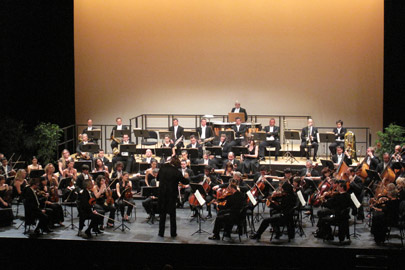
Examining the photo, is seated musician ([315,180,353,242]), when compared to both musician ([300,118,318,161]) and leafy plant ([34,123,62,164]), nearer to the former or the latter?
musician ([300,118,318,161])

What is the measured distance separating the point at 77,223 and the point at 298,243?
4347mm

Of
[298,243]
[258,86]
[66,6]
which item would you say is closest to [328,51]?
[258,86]

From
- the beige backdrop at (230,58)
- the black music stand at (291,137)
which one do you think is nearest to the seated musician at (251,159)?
the black music stand at (291,137)

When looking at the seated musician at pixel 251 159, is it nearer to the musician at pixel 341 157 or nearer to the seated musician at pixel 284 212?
the musician at pixel 341 157

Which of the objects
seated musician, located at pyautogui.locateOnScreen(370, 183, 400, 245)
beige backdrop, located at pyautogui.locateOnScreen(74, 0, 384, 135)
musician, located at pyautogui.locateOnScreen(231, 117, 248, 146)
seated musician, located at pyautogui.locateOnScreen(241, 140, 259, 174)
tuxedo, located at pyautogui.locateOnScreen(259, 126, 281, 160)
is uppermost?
beige backdrop, located at pyautogui.locateOnScreen(74, 0, 384, 135)

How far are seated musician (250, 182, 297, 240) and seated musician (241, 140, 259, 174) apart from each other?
12.2 feet

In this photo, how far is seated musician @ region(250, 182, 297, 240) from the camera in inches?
429

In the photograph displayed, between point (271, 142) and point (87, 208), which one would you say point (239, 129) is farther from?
point (87, 208)

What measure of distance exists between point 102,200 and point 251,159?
440cm

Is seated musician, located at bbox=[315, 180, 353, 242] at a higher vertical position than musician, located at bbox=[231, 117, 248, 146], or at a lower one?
lower

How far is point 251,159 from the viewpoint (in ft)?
49.2

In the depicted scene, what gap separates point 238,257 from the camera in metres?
10.7

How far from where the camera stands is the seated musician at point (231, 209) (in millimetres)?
10914

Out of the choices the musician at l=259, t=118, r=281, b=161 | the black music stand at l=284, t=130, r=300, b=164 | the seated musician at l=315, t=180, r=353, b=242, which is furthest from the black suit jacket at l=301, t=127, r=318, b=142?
the seated musician at l=315, t=180, r=353, b=242
